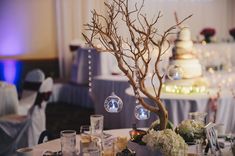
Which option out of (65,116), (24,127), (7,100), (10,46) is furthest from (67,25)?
(24,127)

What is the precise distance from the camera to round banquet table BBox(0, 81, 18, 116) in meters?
4.55

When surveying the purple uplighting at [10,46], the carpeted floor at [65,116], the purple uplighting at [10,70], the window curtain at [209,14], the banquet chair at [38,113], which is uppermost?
the window curtain at [209,14]

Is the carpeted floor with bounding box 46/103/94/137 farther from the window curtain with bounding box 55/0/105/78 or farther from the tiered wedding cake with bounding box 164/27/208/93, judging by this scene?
the tiered wedding cake with bounding box 164/27/208/93

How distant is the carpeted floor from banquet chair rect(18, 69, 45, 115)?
584 millimetres

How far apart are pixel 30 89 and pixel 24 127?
84 centimetres

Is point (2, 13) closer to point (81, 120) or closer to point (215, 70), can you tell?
point (81, 120)

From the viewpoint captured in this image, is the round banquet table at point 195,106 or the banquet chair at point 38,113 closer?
the round banquet table at point 195,106

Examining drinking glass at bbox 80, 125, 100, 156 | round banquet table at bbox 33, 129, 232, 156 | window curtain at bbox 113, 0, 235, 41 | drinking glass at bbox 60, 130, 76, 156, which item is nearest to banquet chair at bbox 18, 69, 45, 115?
round banquet table at bbox 33, 129, 232, 156

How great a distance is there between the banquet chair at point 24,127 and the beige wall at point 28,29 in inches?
154

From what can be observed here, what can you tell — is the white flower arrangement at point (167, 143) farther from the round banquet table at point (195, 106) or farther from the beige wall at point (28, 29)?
the beige wall at point (28, 29)

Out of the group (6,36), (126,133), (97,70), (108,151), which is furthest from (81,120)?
(108,151)

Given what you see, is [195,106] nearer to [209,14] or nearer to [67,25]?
[67,25]

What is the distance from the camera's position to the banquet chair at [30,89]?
196 inches

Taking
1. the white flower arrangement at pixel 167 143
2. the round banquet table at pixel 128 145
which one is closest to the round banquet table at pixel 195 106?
the round banquet table at pixel 128 145
